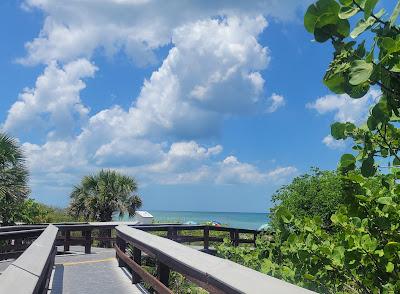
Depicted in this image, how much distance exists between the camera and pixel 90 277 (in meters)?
9.81

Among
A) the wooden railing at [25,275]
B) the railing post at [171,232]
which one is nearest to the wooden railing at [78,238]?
the railing post at [171,232]

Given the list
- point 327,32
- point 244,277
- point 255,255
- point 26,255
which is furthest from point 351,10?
point 255,255

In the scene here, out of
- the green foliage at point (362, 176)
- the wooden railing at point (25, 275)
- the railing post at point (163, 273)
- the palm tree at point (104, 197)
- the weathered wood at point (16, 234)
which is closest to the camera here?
the green foliage at point (362, 176)

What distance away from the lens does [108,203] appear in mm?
30125

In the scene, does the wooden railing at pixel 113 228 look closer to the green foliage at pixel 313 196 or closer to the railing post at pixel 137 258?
the green foliage at pixel 313 196

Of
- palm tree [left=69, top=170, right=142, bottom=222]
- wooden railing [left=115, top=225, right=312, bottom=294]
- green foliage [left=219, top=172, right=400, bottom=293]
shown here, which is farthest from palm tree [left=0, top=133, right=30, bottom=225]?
green foliage [left=219, top=172, right=400, bottom=293]

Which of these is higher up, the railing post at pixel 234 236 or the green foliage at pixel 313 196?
the green foliage at pixel 313 196

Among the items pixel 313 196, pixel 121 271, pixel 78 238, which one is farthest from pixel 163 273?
pixel 78 238

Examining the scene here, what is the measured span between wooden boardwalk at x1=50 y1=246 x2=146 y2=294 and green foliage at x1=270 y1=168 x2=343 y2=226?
467cm

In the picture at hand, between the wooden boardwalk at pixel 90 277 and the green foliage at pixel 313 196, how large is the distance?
467 cm

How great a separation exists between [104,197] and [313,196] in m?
18.9

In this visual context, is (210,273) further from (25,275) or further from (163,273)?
(163,273)

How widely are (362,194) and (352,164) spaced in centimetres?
119

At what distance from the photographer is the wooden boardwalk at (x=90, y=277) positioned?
8.38 m
